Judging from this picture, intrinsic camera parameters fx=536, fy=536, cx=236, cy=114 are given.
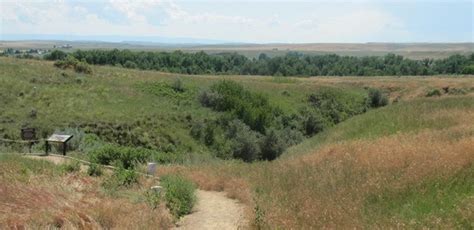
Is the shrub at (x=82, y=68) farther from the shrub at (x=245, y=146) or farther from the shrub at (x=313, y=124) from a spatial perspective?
the shrub at (x=313, y=124)

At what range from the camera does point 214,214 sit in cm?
1108

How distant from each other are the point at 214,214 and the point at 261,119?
143ft

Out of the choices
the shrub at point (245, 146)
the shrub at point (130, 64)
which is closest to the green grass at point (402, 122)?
the shrub at point (245, 146)

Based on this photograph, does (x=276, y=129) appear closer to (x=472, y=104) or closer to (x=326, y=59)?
(x=472, y=104)

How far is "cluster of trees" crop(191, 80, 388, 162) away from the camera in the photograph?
46375 mm

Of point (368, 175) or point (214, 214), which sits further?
point (214, 214)

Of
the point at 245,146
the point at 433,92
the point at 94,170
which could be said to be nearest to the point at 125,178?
the point at 94,170

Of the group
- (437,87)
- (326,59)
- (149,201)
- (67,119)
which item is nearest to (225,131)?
(67,119)

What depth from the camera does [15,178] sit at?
37.0ft

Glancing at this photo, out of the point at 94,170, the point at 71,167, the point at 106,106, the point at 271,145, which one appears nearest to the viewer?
the point at 94,170

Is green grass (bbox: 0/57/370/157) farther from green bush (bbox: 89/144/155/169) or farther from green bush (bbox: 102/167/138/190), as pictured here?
green bush (bbox: 102/167/138/190)

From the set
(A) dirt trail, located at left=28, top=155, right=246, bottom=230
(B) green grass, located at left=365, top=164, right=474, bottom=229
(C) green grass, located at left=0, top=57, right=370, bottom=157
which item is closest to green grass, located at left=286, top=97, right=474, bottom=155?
(A) dirt trail, located at left=28, top=155, right=246, bottom=230

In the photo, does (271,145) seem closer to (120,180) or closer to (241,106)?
(241,106)

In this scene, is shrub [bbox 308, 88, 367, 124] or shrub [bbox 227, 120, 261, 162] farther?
shrub [bbox 308, 88, 367, 124]
